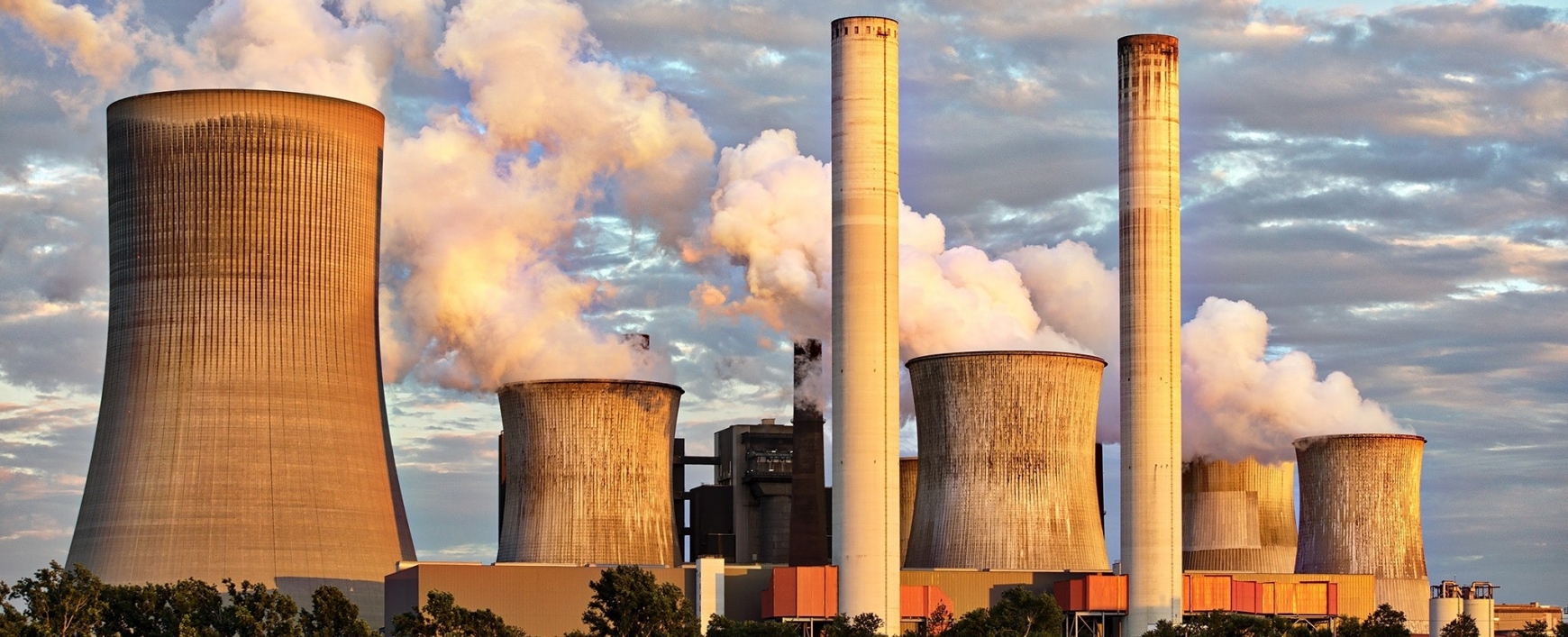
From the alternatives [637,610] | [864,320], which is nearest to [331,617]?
[637,610]

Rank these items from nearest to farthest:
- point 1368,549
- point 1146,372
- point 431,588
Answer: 1. point 431,588
2. point 1146,372
3. point 1368,549

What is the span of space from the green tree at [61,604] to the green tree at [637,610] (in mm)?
9187

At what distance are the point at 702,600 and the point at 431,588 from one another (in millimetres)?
5996

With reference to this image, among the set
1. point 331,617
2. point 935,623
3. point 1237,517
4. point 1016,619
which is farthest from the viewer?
point 1237,517

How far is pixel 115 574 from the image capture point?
162 feet

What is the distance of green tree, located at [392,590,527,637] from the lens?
4094 centimetres

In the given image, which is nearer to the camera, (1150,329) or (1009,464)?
(1150,329)

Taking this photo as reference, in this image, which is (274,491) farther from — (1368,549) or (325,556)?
(1368,549)

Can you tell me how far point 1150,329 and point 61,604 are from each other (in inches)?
973

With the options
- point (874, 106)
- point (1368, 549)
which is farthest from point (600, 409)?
point (1368, 549)

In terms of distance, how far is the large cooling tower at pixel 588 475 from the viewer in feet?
177

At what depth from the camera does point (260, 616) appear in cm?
4144

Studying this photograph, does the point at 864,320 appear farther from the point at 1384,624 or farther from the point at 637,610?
the point at 1384,624

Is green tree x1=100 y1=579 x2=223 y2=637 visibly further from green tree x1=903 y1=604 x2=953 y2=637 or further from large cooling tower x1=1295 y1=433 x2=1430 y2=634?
large cooling tower x1=1295 y1=433 x2=1430 y2=634
